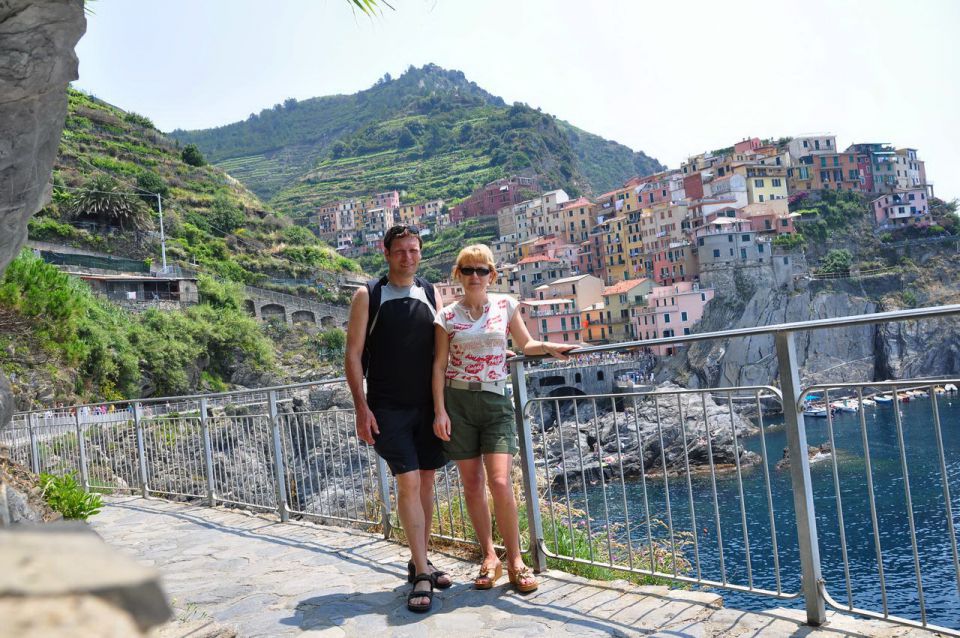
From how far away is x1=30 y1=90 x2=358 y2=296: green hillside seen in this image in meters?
43.9

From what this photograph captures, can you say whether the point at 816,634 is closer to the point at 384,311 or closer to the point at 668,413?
the point at 384,311

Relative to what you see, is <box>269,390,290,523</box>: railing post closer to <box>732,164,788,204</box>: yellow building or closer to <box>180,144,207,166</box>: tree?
<box>180,144,207,166</box>: tree

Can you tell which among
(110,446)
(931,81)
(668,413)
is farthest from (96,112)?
(931,81)

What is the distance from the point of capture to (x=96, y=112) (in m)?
57.7

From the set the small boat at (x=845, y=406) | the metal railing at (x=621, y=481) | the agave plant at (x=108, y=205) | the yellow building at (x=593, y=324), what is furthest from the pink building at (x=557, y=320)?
the metal railing at (x=621, y=481)

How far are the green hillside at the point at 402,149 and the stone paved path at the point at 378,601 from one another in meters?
105

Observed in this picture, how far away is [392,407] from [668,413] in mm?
31174

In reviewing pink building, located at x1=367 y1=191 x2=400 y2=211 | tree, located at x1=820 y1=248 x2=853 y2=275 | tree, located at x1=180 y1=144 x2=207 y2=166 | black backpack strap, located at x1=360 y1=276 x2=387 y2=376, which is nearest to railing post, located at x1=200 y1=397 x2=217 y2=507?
black backpack strap, located at x1=360 y1=276 x2=387 y2=376

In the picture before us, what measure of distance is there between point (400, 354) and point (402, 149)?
128811 millimetres

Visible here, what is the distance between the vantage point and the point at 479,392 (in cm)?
344

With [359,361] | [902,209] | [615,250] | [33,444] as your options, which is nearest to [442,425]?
[359,361]

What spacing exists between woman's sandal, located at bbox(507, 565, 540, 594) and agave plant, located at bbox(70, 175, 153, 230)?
47.0 m

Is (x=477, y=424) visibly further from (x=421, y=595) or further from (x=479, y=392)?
(x=421, y=595)

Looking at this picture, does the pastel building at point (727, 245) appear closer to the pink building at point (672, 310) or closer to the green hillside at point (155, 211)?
the pink building at point (672, 310)
